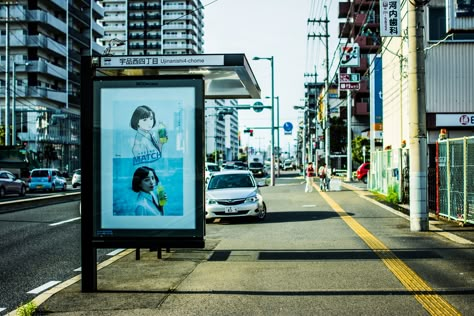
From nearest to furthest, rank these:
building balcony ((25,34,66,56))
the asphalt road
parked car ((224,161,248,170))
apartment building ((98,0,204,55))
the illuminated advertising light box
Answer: the illuminated advertising light box < the asphalt road < parked car ((224,161,248,170)) < building balcony ((25,34,66,56)) < apartment building ((98,0,204,55))

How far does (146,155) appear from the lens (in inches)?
275

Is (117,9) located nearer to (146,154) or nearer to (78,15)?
(78,15)

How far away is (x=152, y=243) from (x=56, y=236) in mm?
6841

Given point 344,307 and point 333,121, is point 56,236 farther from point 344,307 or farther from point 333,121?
point 333,121

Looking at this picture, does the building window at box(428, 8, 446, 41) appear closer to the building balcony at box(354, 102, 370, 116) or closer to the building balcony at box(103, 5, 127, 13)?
the building balcony at box(354, 102, 370, 116)

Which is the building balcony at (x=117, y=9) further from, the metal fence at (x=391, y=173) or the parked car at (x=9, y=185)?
the metal fence at (x=391, y=173)

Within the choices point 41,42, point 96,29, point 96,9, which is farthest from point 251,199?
point 96,9

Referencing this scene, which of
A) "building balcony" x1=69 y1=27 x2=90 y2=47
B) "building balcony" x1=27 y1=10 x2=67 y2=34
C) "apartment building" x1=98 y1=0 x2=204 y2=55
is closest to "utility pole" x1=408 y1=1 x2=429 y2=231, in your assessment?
"building balcony" x1=27 y1=10 x2=67 y2=34

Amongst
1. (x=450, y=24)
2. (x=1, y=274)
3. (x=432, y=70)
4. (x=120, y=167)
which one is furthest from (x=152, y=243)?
(x=432, y=70)

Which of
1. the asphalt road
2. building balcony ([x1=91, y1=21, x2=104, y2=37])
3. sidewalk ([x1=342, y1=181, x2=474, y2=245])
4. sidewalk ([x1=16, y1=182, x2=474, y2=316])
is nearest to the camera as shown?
sidewalk ([x1=16, y1=182, x2=474, y2=316])

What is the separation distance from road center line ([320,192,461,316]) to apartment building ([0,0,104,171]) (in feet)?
184

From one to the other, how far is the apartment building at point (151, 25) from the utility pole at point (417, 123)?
10933 centimetres

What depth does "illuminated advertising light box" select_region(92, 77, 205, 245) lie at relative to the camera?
22.9ft

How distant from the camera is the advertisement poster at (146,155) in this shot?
22.9 feet
